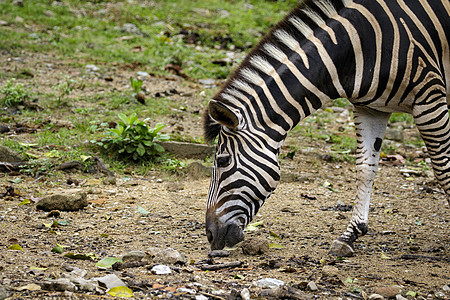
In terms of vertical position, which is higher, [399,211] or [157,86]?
[157,86]

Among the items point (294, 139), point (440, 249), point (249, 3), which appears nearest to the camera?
point (440, 249)

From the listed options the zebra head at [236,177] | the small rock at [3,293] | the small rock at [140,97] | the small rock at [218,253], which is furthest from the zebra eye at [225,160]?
the small rock at [140,97]

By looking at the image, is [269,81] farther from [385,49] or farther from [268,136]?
[385,49]

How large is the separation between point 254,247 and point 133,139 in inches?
126

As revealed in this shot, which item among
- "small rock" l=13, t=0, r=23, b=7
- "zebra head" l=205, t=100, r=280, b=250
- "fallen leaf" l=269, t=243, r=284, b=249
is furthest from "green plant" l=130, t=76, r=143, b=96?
"small rock" l=13, t=0, r=23, b=7

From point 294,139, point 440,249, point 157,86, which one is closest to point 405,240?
point 440,249

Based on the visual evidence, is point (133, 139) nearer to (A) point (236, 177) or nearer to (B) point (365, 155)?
(A) point (236, 177)

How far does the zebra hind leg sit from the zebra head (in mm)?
1456

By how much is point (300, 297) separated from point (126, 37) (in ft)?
35.6

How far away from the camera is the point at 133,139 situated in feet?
23.4

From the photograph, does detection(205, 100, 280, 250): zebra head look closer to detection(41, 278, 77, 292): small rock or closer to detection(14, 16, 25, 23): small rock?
detection(41, 278, 77, 292): small rock

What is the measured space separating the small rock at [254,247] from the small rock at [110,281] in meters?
1.54

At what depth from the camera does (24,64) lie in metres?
10.5

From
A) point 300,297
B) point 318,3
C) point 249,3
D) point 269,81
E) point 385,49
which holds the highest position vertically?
point 249,3
